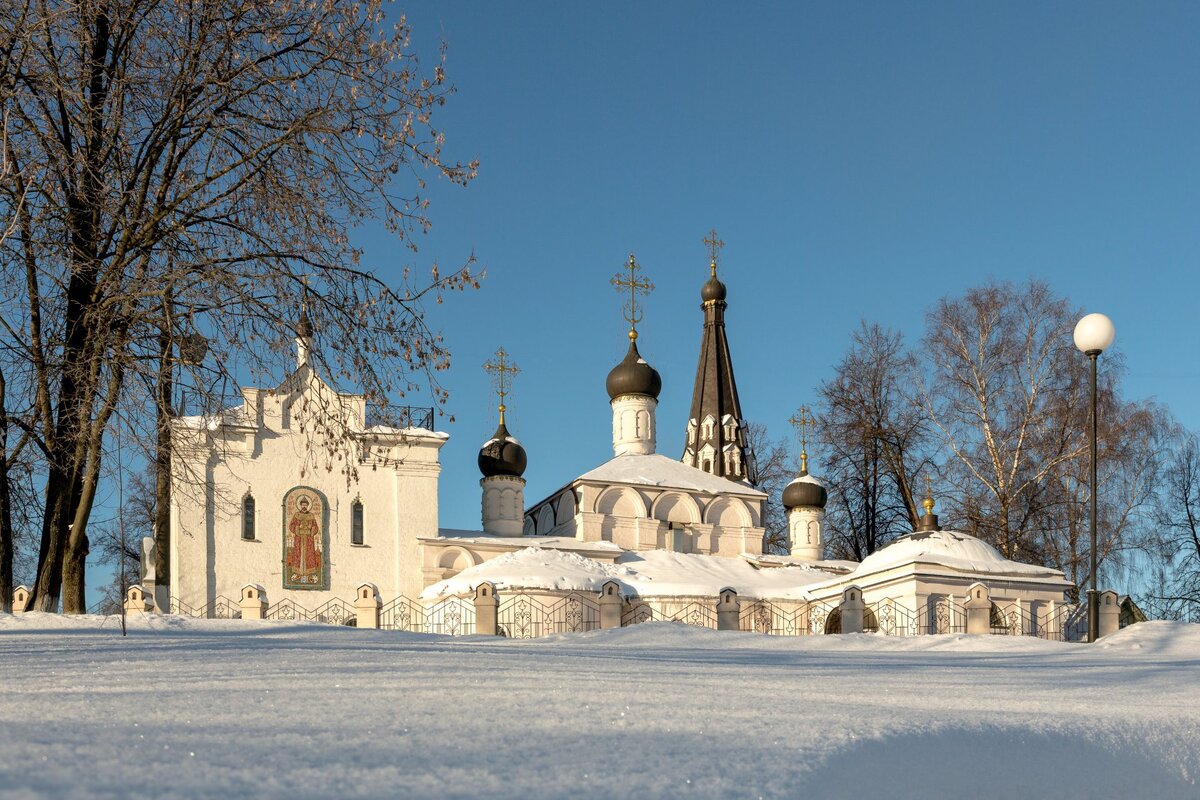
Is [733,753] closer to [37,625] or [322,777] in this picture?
[322,777]

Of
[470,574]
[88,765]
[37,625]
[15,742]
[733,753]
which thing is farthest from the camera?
[470,574]

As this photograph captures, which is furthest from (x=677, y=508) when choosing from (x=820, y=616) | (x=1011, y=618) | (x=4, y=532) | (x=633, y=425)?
(x=4, y=532)

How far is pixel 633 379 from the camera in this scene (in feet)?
112

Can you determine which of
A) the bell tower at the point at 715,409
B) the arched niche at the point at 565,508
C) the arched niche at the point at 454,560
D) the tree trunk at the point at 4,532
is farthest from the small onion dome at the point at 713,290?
the tree trunk at the point at 4,532

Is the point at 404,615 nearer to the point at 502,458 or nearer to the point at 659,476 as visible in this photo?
the point at 502,458

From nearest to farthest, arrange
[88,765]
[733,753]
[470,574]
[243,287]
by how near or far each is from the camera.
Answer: [88,765], [733,753], [243,287], [470,574]

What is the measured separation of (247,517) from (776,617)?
11.1 meters

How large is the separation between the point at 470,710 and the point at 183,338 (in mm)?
4829

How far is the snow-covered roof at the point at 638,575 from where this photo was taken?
947 inches

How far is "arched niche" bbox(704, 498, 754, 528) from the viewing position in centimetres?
3178

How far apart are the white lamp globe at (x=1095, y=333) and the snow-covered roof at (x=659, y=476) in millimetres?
19373

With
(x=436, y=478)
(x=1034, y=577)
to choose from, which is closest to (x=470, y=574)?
(x=436, y=478)

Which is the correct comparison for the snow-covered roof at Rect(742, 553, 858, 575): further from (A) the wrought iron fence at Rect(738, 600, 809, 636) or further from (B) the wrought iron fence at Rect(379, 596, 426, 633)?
(B) the wrought iron fence at Rect(379, 596, 426, 633)

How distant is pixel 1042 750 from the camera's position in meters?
4.89
